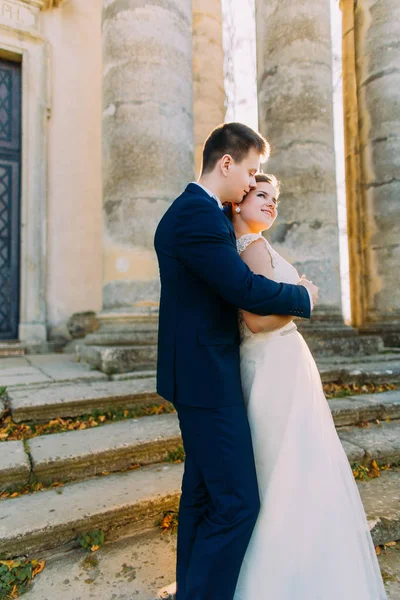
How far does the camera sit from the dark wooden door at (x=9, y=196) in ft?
21.0

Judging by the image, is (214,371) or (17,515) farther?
(17,515)

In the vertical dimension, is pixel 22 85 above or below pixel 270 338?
above

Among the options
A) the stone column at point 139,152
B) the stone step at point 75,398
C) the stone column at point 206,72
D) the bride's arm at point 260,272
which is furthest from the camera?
the stone column at point 206,72

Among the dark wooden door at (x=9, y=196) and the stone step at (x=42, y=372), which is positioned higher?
the dark wooden door at (x=9, y=196)

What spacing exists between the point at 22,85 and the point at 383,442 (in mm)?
7024

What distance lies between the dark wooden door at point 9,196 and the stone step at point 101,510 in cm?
462

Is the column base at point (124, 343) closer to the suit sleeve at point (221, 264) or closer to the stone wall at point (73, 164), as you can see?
the stone wall at point (73, 164)

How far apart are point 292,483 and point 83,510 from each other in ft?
3.89

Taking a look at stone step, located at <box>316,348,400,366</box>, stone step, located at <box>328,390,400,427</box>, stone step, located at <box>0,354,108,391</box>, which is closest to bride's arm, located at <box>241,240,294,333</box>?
stone step, located at <box>328,390,400,427</box>

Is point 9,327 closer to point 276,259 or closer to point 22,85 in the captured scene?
point 22,85

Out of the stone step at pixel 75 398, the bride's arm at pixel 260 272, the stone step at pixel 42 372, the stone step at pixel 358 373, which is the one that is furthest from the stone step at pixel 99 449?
the stone step at pixel 358 373

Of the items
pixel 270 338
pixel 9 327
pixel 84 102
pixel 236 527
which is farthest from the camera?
pixel 84 102

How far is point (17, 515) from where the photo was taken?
2.08 m

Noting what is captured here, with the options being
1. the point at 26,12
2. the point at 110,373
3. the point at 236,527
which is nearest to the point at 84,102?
the point at 26,12
